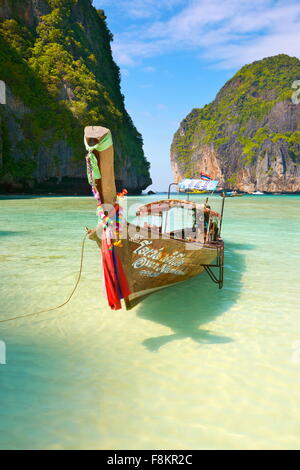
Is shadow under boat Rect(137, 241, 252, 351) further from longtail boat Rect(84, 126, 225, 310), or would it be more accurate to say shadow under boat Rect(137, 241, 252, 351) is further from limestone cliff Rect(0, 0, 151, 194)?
limestone cliff Rect(0, 0, 151, 194)

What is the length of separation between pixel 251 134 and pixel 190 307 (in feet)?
440

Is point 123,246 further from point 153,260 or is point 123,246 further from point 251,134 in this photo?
point 251,134

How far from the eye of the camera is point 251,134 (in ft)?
419

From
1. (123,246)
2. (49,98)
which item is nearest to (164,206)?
(123,246)

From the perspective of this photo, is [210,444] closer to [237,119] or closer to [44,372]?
[44,372]

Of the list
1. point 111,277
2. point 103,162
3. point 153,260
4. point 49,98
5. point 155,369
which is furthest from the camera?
point 49,98

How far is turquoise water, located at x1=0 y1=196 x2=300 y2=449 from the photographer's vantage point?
302cm

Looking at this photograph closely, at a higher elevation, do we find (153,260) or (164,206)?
(164,206)

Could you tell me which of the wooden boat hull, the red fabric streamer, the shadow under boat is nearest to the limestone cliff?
the shadow under boat

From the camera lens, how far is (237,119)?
444ft

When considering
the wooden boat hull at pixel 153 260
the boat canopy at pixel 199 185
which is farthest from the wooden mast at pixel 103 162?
the boat canopy at pixel 199 185

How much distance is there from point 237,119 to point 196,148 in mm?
21819

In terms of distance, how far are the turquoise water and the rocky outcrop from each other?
96.8 m
